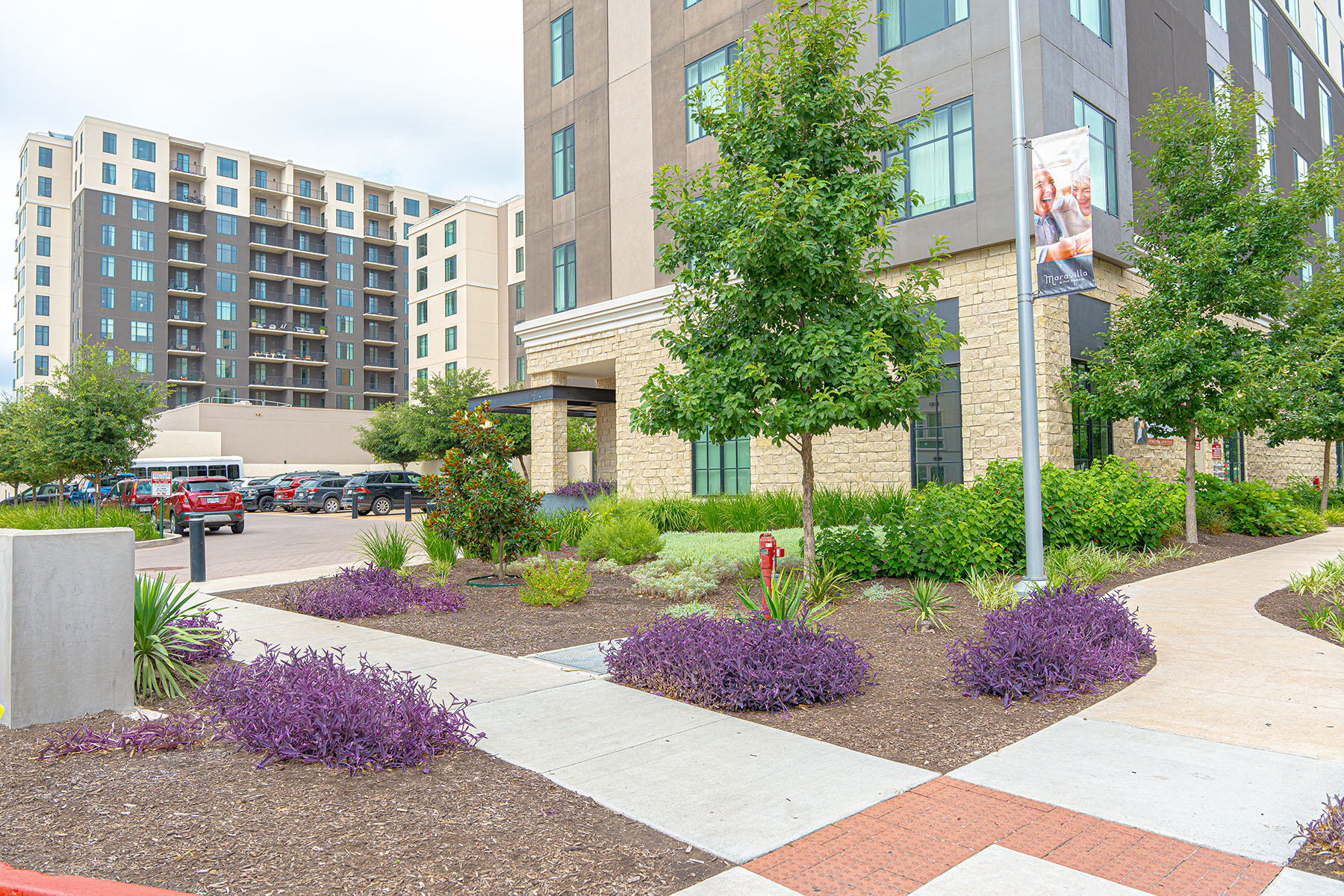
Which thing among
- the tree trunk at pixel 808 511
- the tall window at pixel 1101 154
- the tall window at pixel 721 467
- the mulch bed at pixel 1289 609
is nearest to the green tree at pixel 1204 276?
the tall window at pixel 1101 154

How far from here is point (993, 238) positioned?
55.0 feet

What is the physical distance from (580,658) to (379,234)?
8649 centimetres

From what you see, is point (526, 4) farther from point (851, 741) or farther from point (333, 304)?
point (333, 304)

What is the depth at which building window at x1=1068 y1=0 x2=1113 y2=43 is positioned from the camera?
57.1 feet

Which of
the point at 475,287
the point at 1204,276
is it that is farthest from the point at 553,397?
the point at 475,287

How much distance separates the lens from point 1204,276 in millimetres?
14758

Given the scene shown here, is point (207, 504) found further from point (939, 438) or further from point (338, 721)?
point (338, 721)

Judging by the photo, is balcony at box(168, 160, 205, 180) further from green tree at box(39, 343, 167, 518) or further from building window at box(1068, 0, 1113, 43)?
building window at box(1068, 0, 1113, 43)

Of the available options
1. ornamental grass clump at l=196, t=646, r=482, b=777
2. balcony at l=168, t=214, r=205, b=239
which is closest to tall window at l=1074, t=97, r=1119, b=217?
ornamental grass clump at l=196, t=646, r=482, b=777

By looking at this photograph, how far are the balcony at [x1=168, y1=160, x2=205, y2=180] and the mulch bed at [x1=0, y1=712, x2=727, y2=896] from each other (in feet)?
277

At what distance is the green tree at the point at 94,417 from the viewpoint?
24.6m

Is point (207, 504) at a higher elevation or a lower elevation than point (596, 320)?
lower

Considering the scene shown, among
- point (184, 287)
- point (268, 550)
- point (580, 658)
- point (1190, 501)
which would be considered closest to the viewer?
point (580, 658)

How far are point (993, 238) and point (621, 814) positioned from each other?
15415 millimetres
